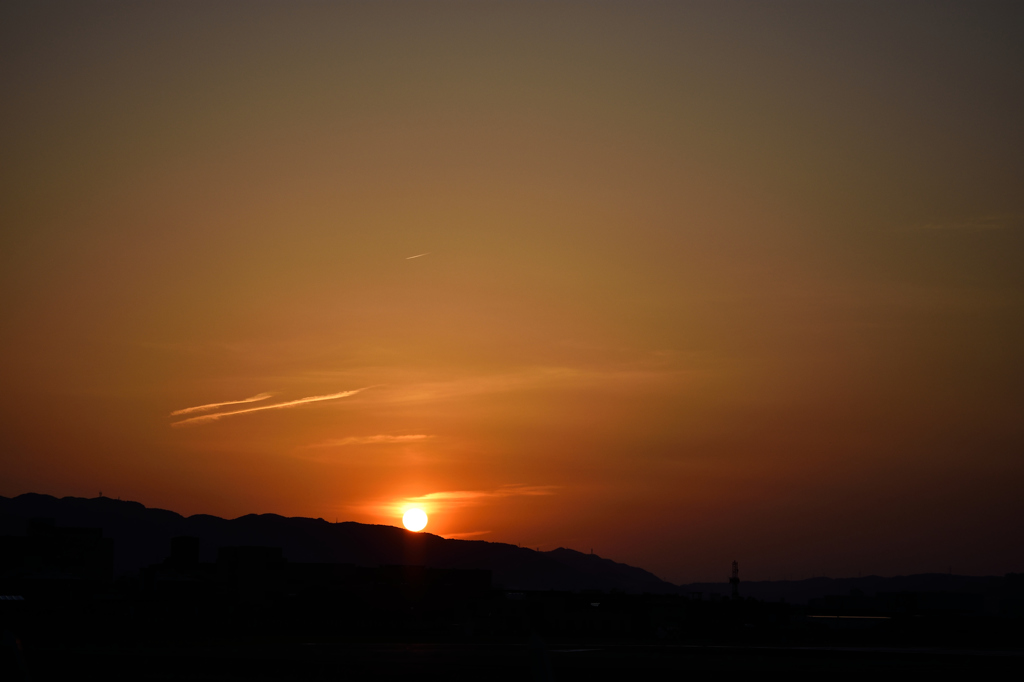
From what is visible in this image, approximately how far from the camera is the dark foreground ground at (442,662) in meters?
52.7

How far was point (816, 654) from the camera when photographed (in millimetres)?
84875

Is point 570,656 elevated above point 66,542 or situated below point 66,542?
below

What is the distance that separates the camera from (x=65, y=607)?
127 metres

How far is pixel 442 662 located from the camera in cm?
6450

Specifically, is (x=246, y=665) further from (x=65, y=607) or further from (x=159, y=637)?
(x=65, y=607)

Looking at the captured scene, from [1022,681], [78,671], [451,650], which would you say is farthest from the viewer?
[451,650]

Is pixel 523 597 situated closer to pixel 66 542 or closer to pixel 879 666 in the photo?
pixel 66 542

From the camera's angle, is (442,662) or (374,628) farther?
(374,628)

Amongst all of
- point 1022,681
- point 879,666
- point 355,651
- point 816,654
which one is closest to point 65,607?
point 355,651

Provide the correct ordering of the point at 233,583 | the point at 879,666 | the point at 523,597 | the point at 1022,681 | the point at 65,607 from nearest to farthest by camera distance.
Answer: the point at 1022,681, the point at 879,666, the point at 65,607, the point at 233,583, the point at 523,597

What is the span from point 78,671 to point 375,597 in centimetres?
11643

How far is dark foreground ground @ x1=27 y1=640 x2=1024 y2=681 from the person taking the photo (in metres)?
52.7

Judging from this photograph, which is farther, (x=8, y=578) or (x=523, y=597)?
(x=523, y=597)

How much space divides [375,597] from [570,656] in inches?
3743
